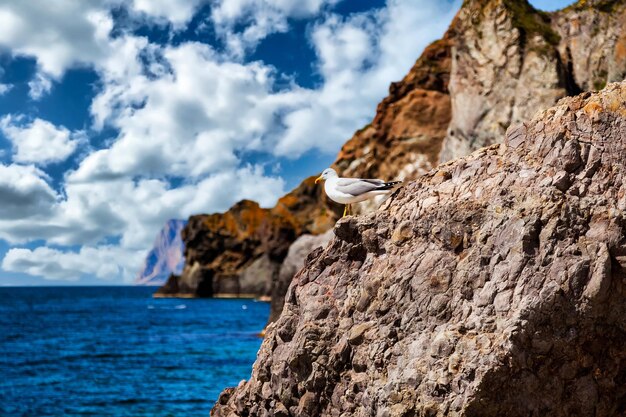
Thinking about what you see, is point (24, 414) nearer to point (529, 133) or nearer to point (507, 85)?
point (529, 133)

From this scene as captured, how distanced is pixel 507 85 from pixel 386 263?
37530 millimetres

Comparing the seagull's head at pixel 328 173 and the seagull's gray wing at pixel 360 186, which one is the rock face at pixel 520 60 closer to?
the seagull's head at pixel 328 173

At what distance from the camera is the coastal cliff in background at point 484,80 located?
39.6m

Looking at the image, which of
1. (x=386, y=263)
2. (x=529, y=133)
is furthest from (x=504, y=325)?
(x=529, y=133)

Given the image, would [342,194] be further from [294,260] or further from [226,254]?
[226,254]

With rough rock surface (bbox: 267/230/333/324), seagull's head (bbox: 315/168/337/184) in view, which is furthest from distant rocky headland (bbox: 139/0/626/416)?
rough rock surface (bbox: 267/230/333/324)

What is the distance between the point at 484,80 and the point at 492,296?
3948 cm

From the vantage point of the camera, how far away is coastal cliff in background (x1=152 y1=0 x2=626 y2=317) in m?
39.6

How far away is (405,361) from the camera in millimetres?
7035

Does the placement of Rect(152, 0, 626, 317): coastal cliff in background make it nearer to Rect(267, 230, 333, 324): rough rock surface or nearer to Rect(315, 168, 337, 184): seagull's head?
Rect(267, 230, 333, 324): rough rock surface

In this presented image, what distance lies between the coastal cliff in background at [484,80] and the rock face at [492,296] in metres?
27.5

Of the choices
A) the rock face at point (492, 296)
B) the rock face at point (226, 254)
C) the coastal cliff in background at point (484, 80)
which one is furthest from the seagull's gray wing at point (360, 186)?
the rock face at point (226, 254)

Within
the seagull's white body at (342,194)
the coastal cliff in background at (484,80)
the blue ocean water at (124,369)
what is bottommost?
the blue ocean water at (124,369)

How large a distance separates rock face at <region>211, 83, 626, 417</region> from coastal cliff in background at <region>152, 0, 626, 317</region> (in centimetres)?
2753
